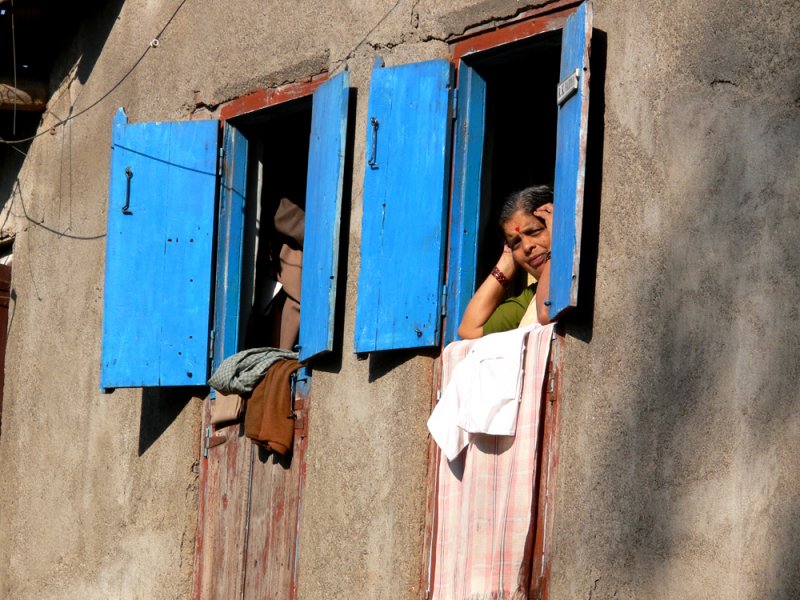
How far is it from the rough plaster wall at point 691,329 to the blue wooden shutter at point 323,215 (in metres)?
1.55

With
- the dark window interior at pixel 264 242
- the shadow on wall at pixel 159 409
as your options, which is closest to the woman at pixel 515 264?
the dark window interior at pixel 264 242

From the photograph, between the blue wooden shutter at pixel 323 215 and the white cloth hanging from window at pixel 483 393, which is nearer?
the white cloth hanging from window at pixel 483 393

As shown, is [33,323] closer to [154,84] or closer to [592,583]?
[154,84]

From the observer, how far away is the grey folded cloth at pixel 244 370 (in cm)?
800

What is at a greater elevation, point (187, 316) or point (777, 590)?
point (187, 316)

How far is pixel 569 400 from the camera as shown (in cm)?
635

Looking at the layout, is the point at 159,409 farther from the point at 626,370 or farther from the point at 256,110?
the point at 626,370

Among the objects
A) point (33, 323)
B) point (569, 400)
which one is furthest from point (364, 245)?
point (33, 323)

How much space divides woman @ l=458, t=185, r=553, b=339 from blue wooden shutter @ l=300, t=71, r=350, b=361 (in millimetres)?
862

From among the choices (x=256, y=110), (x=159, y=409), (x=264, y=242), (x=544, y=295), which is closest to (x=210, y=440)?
(x=159, y=409)

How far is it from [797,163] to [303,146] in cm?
427

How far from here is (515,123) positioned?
8.34 meters

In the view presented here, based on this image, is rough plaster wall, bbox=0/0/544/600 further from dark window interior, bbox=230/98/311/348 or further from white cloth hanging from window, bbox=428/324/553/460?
white cloth hanging from window, bbox=428/324/553/460

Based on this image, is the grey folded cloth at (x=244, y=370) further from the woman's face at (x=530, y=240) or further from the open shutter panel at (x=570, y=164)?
the open shutter panel at (x=570, y=164)
